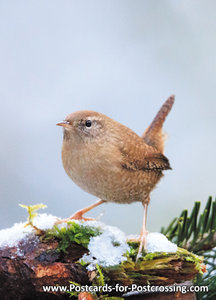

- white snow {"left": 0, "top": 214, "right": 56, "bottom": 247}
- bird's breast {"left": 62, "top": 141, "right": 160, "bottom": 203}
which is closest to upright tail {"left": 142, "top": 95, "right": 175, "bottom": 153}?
bird's breast {"left": 62, "top": 141, "right": 160, "bottom": 203}

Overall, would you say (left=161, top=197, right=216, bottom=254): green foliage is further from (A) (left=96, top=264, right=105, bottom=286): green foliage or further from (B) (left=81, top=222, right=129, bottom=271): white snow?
(A) (left=96, top=264, right=105, bottom=286): green foliage

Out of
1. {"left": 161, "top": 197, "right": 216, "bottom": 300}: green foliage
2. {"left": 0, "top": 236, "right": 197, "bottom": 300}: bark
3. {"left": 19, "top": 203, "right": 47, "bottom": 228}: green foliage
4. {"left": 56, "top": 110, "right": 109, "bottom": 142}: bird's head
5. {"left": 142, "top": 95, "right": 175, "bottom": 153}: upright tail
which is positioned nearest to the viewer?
{"left": 0, "top": 236, "right": 197, "bottom": 300}: bark

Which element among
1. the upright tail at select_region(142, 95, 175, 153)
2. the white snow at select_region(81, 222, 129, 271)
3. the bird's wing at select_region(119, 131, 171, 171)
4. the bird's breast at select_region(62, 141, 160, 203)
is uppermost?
the upright tail at select_region(142, 95, 175, 153)

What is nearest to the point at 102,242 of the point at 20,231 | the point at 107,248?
the point at 107,248

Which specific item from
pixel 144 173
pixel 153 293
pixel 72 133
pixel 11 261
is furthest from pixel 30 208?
pixel 144 173

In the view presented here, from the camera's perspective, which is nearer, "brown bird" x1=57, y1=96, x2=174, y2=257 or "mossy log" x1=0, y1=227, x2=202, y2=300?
"mossy log" x1=0, y1=227, x2=202, y2=300

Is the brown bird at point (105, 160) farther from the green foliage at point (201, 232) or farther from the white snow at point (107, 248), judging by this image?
the green foliage at point (201, 232)

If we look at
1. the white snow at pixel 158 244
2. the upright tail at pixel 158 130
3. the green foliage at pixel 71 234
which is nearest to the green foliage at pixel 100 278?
the green foliage at pixel 71 234
